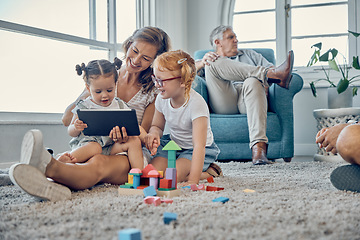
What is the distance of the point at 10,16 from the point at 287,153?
212 cm

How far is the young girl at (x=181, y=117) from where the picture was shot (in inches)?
62.8

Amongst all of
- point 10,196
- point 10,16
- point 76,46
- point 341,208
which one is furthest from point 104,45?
point 341,208

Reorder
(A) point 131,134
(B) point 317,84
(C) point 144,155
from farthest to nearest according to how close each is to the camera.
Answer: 1. (B) point 317,84
2. (C) point 144,155
3. (A) point 131,134

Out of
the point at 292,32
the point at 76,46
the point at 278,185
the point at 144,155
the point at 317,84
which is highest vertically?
the point at 292,32

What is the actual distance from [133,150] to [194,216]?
684mm

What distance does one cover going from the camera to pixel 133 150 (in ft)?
5.24

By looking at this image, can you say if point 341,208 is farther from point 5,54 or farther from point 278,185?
point 5,54

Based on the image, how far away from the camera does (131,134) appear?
1533 millimetres

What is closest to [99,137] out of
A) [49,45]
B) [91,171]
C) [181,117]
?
[91,171]

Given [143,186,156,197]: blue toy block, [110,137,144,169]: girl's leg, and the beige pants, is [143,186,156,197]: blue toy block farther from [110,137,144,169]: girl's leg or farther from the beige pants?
the beige pants

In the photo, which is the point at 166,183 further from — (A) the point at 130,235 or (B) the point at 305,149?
(B) the point at 305,149

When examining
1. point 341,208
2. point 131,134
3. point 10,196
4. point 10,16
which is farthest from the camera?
point 10,16

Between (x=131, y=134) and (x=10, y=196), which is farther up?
(x=131, y=134)

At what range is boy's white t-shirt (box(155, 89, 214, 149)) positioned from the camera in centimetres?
170
